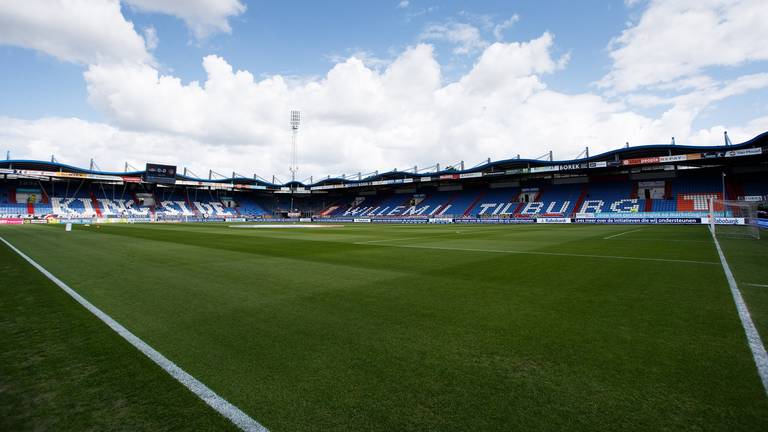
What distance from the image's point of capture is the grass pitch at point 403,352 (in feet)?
8.87

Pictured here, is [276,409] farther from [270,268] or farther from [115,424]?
[270,268]

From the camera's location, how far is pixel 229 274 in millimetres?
9188

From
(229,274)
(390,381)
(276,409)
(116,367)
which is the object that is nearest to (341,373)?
(390,381)

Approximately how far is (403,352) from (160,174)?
7600cm

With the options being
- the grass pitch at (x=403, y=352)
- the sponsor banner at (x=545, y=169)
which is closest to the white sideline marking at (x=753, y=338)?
the grass pitch at (x=403, y=352)

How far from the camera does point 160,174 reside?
6625cm

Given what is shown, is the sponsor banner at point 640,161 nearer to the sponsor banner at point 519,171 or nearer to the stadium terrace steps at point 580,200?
the stadium terrace steps at point 580,200

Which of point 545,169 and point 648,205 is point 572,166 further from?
point 648,205

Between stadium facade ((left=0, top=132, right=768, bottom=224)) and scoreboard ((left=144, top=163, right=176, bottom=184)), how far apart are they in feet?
0.54

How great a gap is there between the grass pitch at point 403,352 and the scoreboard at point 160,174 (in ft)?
222

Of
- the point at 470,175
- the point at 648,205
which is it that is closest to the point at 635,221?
the point at 648,205

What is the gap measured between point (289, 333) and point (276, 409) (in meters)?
1.87

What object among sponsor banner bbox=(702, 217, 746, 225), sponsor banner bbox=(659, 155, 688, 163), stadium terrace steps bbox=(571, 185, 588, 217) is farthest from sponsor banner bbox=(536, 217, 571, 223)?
sponsor banner bbox=(702, 217, 746, 225)

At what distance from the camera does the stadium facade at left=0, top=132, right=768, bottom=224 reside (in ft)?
145
